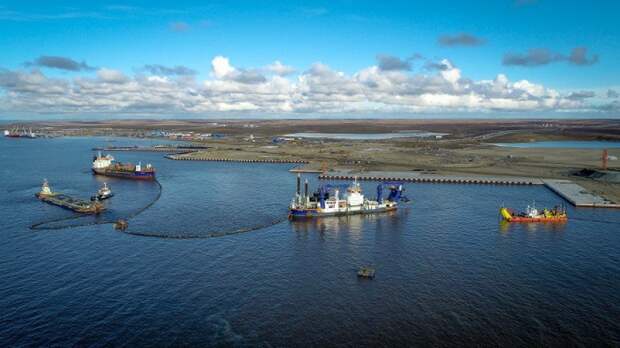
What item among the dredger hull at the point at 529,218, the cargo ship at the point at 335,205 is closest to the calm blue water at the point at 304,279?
the dredger hull at the point at 529,218

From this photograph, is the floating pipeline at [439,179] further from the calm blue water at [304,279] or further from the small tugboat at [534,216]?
the small tugboat at [534,216]

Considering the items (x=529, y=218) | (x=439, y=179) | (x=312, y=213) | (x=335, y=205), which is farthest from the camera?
(x=439, y=179)

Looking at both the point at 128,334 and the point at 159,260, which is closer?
the point at 128,334

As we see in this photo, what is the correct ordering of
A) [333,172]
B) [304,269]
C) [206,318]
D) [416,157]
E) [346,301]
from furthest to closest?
[416,157], [333,172], [304,269], [346,301], [206,318]

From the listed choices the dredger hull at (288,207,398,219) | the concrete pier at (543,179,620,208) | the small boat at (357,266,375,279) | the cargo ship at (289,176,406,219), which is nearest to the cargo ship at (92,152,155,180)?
the cargo ship at (289,176,406,219)

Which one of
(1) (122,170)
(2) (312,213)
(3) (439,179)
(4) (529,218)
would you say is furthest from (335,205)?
(1) (122,170)

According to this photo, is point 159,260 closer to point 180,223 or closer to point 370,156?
point 180,223

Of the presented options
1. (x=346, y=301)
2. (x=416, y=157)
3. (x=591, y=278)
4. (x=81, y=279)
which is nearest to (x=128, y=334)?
(x=81, y=279)

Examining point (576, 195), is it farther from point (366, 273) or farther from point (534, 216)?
point (366, 273)
